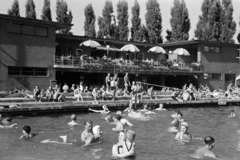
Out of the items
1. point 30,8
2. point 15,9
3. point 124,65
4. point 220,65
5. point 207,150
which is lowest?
point 207,150

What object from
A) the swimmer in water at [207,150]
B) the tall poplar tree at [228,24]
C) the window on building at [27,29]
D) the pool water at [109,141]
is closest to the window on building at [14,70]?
the window on building at [27,29]

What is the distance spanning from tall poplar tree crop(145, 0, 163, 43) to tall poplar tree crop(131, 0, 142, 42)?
5.51ft

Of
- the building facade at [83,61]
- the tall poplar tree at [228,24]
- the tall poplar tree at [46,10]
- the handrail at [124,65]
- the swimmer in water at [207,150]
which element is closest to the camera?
the swimmer in water at [207,150]

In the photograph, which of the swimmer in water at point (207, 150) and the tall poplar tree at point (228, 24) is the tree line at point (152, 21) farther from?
the swimmer in water at point (207, 150)

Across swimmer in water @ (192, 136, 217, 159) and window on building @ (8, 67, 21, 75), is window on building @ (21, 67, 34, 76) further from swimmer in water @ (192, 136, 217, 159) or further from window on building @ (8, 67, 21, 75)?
swimmer in water @ (192, 136, 217, 159)

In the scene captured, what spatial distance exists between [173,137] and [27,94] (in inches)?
579

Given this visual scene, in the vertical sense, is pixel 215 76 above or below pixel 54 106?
above

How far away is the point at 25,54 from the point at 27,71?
154cm

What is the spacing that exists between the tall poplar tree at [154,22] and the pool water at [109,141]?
35.0m

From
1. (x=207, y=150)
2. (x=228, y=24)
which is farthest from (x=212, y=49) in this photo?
(x=207, y=150)

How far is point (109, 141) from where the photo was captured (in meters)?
14.2

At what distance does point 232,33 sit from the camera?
173 ft

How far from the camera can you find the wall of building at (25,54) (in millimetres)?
27500

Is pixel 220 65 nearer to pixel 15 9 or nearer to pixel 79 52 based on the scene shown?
pixel 79 52
